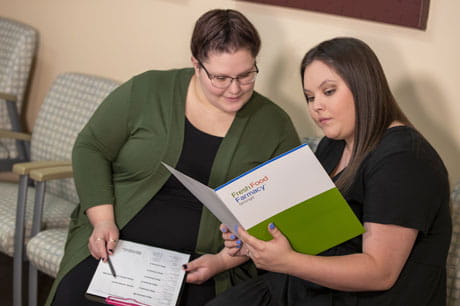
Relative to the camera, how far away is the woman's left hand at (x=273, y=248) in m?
1.66

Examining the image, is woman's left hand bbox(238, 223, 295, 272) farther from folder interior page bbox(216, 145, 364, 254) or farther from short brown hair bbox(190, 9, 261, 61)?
short brown hair bbox(190, 9, 261, 61)

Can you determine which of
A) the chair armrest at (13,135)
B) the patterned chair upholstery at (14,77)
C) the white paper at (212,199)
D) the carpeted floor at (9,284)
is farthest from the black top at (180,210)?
the patterned chair upholstery at (14,77)

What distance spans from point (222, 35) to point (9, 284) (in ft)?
5.67

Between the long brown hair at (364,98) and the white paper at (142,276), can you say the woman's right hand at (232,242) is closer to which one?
the white paper at (142,276)

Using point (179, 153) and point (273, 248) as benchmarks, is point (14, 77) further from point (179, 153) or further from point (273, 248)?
point (273, 248)

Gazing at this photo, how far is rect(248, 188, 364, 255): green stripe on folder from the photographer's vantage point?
162cm

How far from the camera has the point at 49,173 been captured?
8.82ft

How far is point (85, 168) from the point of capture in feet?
7.91

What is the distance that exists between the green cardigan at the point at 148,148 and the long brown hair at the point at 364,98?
616 millimetres

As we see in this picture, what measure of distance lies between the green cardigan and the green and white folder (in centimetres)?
63

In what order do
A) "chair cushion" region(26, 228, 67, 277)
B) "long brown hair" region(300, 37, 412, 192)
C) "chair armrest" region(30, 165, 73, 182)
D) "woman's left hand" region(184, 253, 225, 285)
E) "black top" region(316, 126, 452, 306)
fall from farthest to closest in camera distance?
"chair armrest" region(30, 165, 73, 182), "chair cushion" region(26, 228, 67, 277), "woman's left hand" region(184, 253, 225, 285), "long brown hair" region(300, 37, 412, 192), "black top" region(316, 126, 452, 306)

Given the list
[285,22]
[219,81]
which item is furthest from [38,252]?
[285,22]

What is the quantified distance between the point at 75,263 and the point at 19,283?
620 mm

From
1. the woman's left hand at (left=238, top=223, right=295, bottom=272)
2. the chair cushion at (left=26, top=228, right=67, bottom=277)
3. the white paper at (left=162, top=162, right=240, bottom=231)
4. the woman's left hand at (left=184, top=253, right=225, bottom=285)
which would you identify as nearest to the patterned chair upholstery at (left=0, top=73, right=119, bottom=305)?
the chair cushion at (left=26, top=228, right=67, bottom=277)
